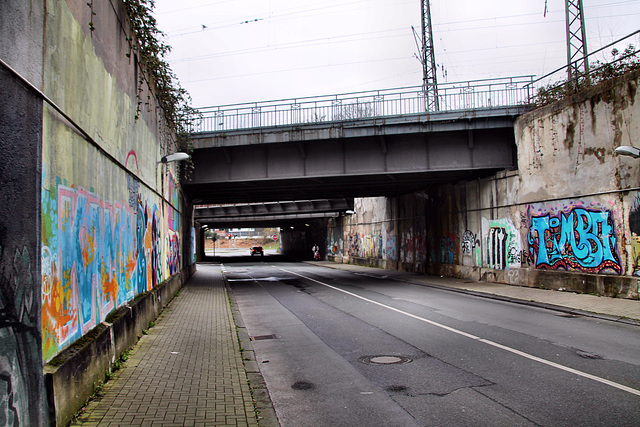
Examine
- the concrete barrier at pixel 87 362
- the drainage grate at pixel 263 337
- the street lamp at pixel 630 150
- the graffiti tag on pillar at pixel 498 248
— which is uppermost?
the street lamp at pixel 630 150

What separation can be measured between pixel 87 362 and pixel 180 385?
1.17 meters

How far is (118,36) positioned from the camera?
8172 millimetres

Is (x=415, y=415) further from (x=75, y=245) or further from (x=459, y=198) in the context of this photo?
(x=459, y=198)

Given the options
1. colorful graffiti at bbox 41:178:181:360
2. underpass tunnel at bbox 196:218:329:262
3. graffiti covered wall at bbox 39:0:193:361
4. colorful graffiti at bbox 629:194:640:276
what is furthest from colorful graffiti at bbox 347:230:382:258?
colorful graffiti at bbox 41:178:181:360

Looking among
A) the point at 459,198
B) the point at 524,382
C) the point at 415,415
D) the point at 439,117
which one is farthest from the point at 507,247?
the point at 415,415

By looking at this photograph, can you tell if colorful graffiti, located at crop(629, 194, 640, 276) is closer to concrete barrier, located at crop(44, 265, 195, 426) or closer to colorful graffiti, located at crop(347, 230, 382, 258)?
concrete barrier, located at crop(44, 265, 195, 426)

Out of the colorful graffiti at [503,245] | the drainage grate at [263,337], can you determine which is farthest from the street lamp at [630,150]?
the drainage grate at [263,337]

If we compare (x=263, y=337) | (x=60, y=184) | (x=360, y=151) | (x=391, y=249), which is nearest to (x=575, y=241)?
(x=360, y=151)

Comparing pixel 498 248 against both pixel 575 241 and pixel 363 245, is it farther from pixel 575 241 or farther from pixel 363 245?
pixel 363 245

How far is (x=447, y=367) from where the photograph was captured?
7066 millimetres

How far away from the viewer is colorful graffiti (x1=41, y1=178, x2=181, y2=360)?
4.83m

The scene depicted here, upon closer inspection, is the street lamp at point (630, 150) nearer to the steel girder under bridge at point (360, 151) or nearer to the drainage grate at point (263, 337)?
the steel girder under bridge at point (360, 151)

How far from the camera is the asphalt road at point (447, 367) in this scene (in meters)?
5.20

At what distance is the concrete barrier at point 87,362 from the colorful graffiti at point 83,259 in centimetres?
13
